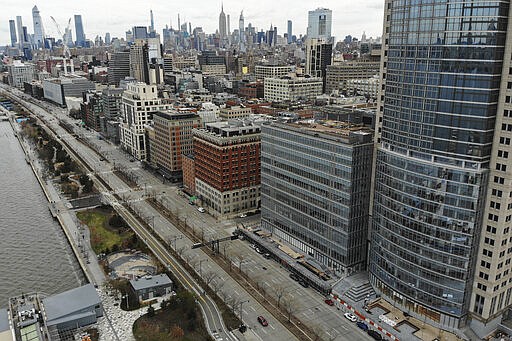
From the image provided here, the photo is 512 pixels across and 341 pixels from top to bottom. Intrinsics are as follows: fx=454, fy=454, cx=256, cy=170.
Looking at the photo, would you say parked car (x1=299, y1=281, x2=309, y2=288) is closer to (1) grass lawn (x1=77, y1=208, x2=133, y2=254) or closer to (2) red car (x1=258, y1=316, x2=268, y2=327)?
(2) red car (x1=258, y1=316, x2=268, y2=327)

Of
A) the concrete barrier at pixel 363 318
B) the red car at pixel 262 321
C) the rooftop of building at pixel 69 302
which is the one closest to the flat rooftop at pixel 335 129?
the concrete barrier at pixel 363 318

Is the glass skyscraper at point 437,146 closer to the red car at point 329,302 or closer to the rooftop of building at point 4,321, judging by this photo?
the red car at point 329,302

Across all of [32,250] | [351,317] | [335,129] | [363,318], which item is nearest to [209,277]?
[351,317]

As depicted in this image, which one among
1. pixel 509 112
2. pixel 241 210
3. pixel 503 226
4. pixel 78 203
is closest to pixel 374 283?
pixel 503 226

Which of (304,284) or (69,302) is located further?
(304,284)

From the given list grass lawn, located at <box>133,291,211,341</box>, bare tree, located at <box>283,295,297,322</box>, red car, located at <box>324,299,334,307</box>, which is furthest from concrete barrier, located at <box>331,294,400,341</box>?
grass lawn, located at <box>133,291,211,341</box>

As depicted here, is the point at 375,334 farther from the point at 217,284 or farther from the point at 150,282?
the point at 150,282
